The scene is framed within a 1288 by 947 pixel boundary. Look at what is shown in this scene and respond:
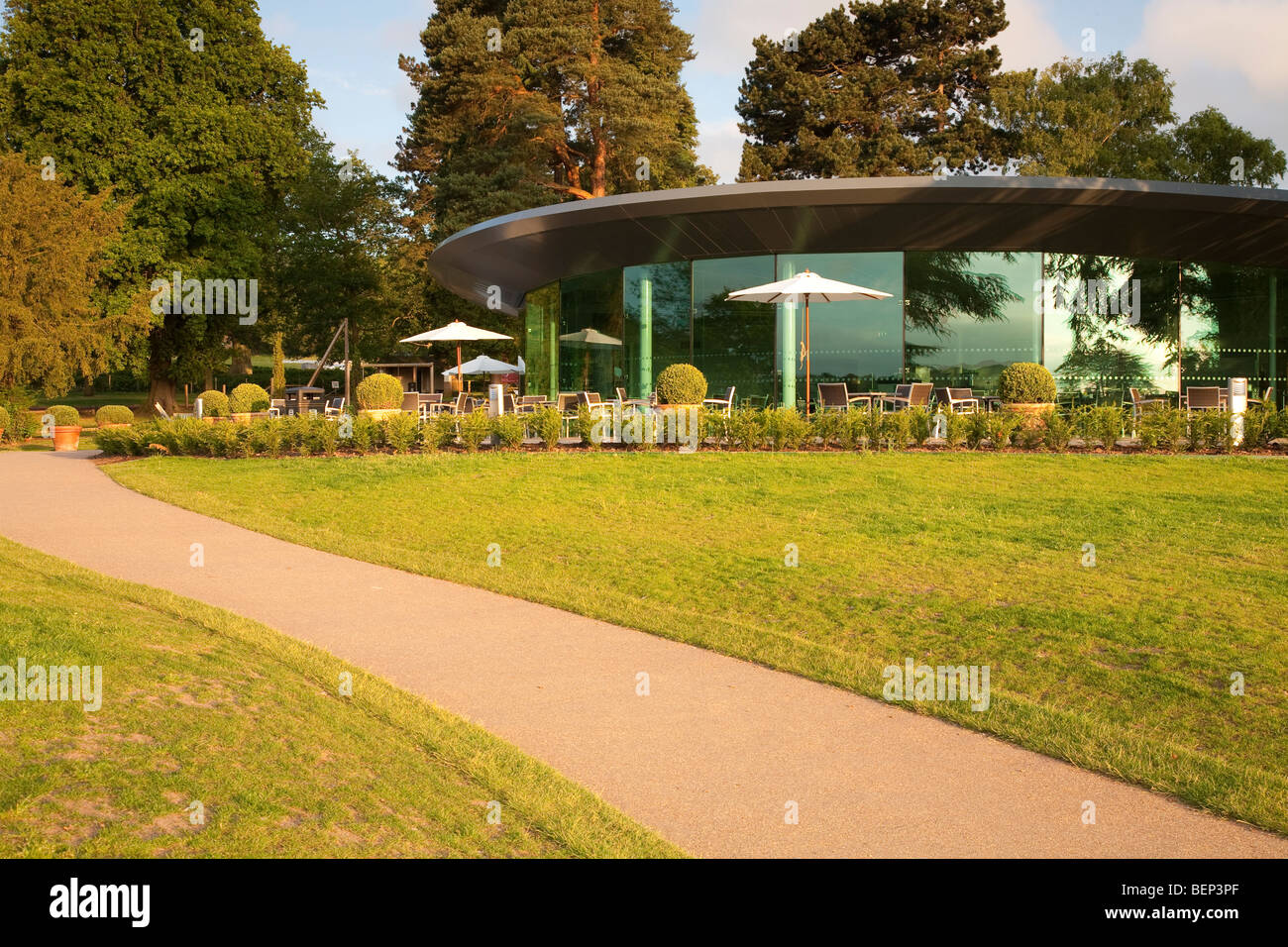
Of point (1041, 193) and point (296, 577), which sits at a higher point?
point (1041, 193)

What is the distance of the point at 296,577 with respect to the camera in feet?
30.6

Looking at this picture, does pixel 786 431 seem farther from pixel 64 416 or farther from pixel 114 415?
pixel 114 415

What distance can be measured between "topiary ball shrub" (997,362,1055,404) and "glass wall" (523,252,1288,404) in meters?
5.53

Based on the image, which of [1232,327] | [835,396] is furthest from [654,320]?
[1232,327]

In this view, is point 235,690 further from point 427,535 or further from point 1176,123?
point 1176,123

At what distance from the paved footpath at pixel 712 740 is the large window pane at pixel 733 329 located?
46.5 ft

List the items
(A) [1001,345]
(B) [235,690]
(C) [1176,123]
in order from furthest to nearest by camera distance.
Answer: (C) [1176,123], (A) [1001,345], (B) [235,690]

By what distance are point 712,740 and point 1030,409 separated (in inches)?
473

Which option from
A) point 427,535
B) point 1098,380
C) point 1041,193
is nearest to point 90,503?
point 427,535

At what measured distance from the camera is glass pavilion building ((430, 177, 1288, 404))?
20266mm

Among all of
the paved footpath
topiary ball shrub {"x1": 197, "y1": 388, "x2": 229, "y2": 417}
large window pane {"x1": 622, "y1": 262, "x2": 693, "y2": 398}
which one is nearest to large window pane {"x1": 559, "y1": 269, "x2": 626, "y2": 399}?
large window pane {"x1": 622, "y1": 262, "x2": 693, "y2": 398}

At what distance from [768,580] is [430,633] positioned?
9.85 feet

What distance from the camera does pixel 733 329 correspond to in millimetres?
22641

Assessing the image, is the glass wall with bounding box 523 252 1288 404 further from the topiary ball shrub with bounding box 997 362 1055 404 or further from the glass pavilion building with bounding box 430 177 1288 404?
the topiary ball shrub with bounding box 997 362 1055 404
